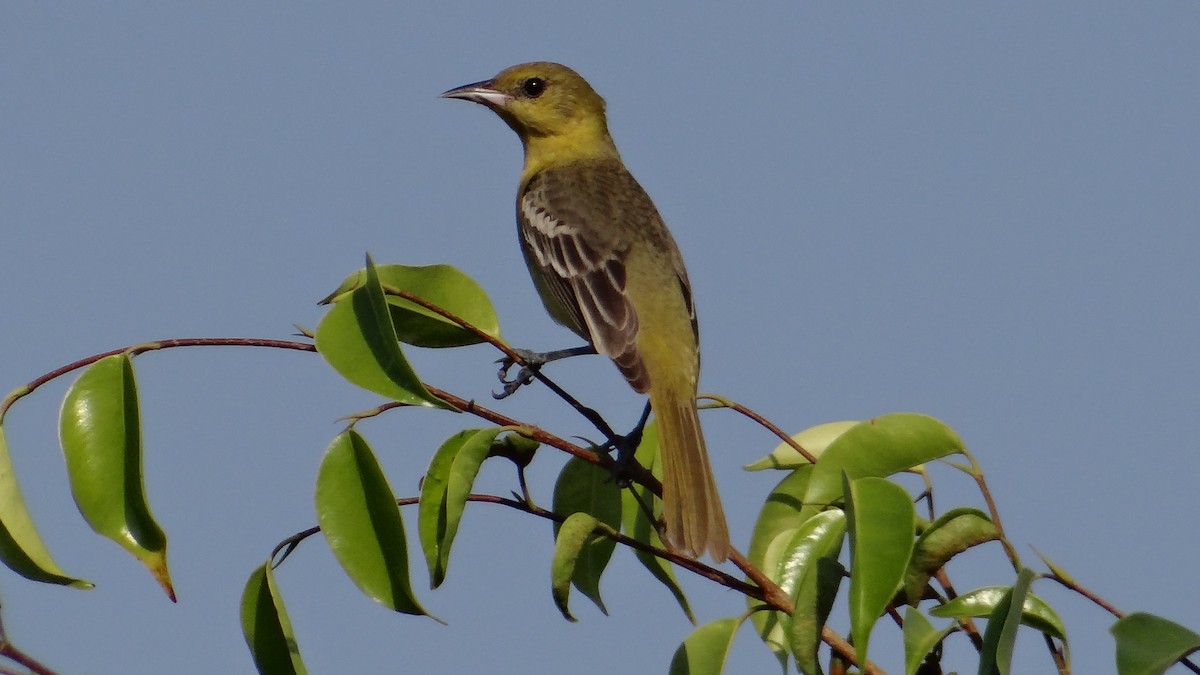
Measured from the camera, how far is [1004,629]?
84.9 inches

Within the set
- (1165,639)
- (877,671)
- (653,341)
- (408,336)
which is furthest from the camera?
(653,341)

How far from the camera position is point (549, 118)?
21.9 feet

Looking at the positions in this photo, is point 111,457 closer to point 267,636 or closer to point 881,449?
point 267,636

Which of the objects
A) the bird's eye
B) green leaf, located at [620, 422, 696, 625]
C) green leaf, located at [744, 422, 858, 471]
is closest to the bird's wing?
green leaf, located at [620, 422, 696, 625]

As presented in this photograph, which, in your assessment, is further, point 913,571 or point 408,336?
point 408,336

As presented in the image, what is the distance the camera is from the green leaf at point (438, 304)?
3.04 metres

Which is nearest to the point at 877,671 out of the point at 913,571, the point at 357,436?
the point at 913,571

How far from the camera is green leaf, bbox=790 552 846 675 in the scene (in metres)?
2.36

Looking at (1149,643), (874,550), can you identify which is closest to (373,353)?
(874,550)

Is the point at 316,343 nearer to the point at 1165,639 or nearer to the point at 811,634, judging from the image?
the point at 811,634

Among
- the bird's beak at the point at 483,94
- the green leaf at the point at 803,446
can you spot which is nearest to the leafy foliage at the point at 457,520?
the green leaf at the point at 803,446

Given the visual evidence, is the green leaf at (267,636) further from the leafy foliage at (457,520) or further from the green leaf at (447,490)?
the green leaf at (447,490)

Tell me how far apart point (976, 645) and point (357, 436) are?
4.06 feet

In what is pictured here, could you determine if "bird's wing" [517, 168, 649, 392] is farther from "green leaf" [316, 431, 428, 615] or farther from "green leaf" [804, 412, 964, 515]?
Result: "green leaf" [316, 431, 428, 615]
